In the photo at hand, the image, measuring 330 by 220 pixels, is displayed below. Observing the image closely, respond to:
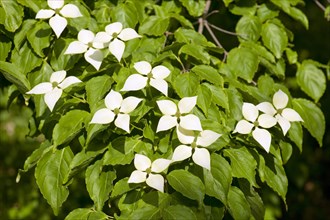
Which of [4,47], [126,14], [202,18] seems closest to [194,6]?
[202,18]

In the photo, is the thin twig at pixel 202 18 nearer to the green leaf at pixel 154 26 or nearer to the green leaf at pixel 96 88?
the green leaf at pixel 154 26

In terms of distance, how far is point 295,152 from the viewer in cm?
360

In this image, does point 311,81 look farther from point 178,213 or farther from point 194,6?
point 178,213

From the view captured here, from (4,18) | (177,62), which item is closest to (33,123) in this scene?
(4,18)

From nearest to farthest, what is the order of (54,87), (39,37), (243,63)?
(54,87) < (39,37) < (243,63)

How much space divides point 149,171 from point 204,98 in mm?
254

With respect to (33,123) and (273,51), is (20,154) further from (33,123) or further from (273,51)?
(273,51)

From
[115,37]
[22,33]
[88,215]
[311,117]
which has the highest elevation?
[115,37]

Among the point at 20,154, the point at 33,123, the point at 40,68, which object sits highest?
the point at 40,68

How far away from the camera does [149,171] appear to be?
1.37 m

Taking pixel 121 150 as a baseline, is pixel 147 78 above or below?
above

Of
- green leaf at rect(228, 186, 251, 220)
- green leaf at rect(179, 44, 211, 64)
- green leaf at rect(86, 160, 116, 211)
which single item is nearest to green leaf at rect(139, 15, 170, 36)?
green leaf at rect(179, 44, 211, 64)

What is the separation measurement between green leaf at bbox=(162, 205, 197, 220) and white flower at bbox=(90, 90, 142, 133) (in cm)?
21

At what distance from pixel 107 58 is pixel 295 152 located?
89.5 inches
